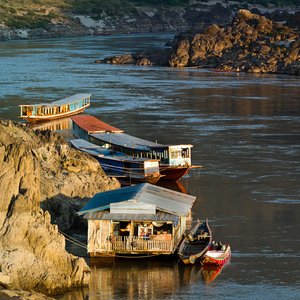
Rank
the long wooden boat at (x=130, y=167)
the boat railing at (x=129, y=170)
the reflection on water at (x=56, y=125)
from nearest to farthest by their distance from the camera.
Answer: the long wooden boat at (x=130, y=167)
the boat railing at (x=129, y=170)
the reflection on water at (x=56, y=125)

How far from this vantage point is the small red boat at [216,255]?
3263 cm

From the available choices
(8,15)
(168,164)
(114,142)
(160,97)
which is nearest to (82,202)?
(168,164)

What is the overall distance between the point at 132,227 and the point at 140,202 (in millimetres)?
830

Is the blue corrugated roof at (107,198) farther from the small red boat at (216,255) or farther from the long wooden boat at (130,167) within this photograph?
the long wooden boat at (130,167)

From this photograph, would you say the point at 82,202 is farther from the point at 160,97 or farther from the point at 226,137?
the point at 160,97

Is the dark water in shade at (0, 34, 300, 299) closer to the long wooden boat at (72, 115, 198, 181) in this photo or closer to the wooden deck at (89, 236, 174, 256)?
the wooden deck at (89, 236, 174, 256)

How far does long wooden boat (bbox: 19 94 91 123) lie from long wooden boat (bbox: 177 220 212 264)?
34.6 metres

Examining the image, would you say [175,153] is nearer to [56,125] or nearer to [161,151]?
[161,151]

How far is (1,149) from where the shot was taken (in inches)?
1208

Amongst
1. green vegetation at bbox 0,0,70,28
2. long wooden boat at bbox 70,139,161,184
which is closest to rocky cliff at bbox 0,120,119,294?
long wooden boat at bbox 70,139,161,184

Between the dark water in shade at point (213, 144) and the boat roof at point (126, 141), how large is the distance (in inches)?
90.7

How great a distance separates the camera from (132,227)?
3291cm

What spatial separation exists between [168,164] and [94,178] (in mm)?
8414

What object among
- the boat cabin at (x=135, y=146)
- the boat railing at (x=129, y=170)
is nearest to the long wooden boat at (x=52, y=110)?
the boat cabin at (x=135, y=146)
